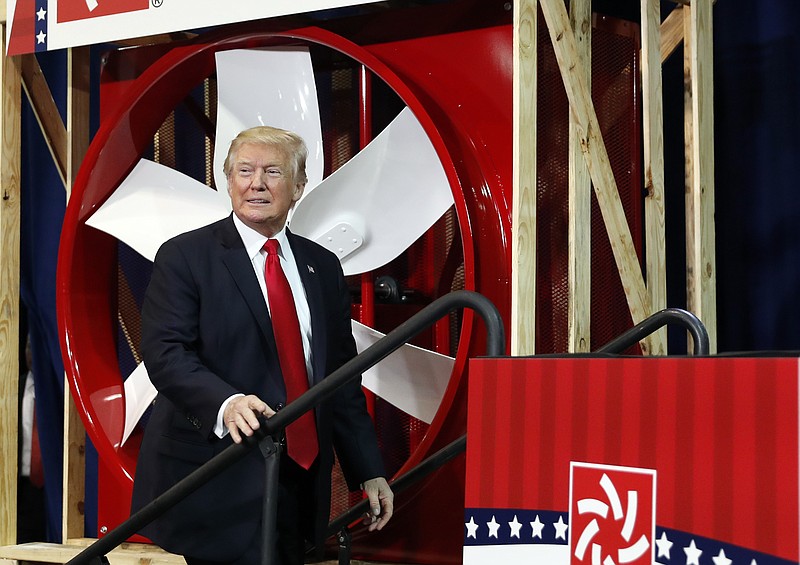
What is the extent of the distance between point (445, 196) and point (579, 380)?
6.89 feet

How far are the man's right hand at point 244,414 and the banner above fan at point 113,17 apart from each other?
4.73ft

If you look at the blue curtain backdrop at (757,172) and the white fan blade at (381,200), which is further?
the blue curtain backdrop at (757,172)

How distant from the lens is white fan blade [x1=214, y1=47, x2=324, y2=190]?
13.7 ft

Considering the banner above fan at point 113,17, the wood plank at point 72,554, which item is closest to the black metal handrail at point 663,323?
the banner above fan at point 113,17

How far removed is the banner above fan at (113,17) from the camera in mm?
3803

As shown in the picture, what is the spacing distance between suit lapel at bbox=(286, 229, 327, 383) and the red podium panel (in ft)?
3.50

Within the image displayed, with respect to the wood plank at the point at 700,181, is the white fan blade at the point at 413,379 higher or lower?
lower

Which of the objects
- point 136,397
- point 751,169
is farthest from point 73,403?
point 751,169

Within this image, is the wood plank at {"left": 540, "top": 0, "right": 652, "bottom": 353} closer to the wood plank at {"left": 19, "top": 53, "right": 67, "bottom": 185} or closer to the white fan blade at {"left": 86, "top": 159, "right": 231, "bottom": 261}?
the white fan blade at {"left": 86, "top": 159, "right": 231, "bottom": 261}

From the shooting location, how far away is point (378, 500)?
3.16 metres

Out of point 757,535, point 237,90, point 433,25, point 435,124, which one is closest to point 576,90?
point 435,124

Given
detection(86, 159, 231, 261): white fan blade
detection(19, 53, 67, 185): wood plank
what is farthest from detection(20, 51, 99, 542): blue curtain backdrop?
detection(86, 159, 231, 261): white fan blade

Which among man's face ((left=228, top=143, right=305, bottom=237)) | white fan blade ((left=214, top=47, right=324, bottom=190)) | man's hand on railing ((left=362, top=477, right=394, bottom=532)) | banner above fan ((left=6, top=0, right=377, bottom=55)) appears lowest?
man's hand on railing ((left=362, top=477, right=394, bottom=532))

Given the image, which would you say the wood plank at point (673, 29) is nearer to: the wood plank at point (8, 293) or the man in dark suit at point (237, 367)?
the man in dark suit at point (237, 367)
